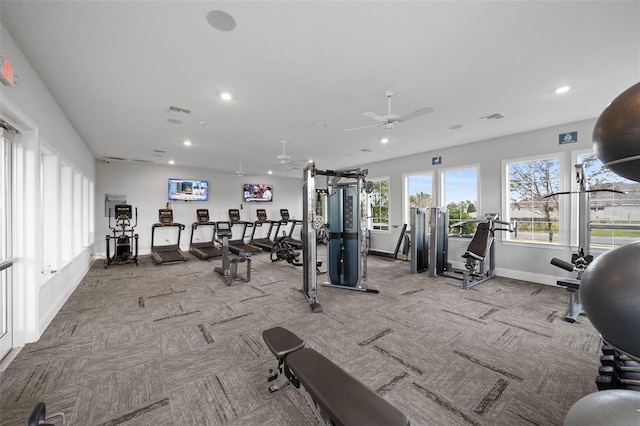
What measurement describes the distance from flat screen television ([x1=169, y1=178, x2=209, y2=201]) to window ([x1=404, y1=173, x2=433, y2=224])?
22.5 ft

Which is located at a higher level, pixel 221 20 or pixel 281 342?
pixel 221 20

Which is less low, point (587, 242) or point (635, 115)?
point (635, 115)

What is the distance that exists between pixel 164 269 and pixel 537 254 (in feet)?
26.1

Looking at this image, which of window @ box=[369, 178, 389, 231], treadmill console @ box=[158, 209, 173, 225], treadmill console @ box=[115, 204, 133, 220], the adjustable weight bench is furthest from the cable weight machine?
treadmill console @ box=[158, 209, 173, 225]

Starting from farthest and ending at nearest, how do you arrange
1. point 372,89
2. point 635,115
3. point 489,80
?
1. point 372,89
2. point 489,80
3. point 635,115

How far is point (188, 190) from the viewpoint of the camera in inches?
354

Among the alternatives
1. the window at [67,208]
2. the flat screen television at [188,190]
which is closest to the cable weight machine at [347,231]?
the window at [67,208]

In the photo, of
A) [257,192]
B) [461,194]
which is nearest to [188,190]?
[257,192]

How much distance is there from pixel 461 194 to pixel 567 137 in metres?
2.10

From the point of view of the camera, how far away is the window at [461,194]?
602 cm

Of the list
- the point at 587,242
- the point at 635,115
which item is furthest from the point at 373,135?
the point at 635,115

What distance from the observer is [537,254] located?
5.02m

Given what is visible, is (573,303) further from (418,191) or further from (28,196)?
(28,196)

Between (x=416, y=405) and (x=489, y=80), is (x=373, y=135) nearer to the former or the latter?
(x=489, y=80)
